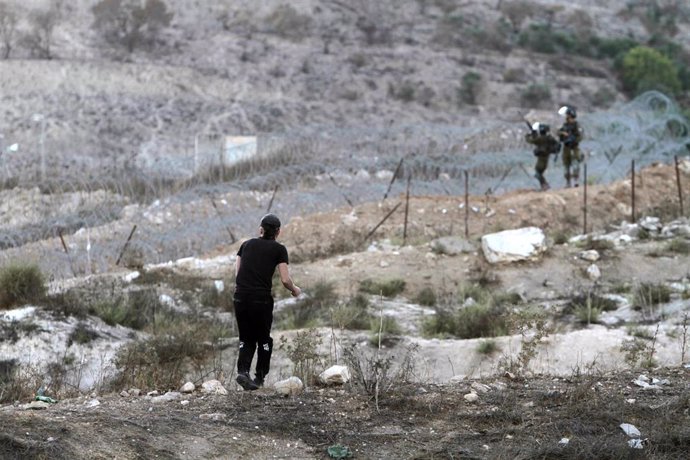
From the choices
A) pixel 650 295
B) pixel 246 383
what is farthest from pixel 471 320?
pixel 246 383

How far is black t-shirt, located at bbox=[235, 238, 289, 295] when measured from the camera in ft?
22.0

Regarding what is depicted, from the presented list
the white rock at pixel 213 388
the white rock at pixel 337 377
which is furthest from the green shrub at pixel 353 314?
the white rock at pixel 213 388

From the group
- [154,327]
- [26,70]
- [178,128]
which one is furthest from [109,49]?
[154,327]

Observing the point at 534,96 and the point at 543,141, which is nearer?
the point at 543,141

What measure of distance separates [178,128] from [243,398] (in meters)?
32.6

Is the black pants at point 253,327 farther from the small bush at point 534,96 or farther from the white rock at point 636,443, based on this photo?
the small bush at point 534,96

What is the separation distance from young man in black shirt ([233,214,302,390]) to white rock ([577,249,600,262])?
7.33 meters

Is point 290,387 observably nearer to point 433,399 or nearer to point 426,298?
point 433,399

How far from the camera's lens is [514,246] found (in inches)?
532

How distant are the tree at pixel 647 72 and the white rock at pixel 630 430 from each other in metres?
44.2

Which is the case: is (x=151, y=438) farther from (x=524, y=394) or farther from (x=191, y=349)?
(x=191, y=349)

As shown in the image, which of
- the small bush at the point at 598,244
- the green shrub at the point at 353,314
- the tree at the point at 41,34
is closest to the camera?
the green shrub at the point at 353,314

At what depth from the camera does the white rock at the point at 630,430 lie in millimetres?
5707

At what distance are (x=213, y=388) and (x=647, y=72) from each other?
153ft
